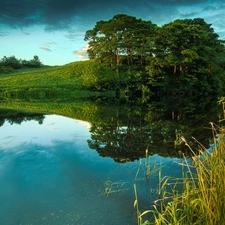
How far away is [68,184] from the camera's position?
6.30 meters

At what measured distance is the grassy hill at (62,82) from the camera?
3969 centimetres

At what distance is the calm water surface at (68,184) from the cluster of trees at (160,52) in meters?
31.3

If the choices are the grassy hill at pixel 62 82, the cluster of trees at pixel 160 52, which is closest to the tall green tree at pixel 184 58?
the cluster of trees at pixel 160 52

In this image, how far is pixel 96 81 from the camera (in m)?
43.1

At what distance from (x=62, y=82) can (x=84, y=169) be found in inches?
1492

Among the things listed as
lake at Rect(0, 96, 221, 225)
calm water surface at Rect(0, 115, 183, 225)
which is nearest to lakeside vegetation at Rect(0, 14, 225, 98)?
lake at Rect(0, 96, 221, 225)

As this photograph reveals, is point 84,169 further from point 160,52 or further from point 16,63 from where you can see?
point 16,63

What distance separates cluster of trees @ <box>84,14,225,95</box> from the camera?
126 feet

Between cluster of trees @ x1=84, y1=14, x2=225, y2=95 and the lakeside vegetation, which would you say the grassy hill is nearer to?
the lakeside vegetation

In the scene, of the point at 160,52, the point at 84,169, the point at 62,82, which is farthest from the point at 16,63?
the point at 84,169

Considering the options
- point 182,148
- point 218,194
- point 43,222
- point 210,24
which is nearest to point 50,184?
point 43,222

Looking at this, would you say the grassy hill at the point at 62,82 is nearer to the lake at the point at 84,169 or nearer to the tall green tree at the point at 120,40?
the tall green tree at the point at 120,40

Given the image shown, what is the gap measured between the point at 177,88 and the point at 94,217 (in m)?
39.0

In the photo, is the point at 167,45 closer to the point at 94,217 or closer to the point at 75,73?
the point at 75,73
